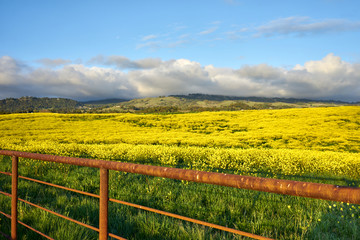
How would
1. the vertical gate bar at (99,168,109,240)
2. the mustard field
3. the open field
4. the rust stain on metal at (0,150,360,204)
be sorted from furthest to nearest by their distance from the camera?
1. the mustard field
2. the open field
3. the vertical gate bar at (99,168,109,240)
4. the rust stain on metal at (0,150,360,204)

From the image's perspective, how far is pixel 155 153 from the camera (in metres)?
12.4

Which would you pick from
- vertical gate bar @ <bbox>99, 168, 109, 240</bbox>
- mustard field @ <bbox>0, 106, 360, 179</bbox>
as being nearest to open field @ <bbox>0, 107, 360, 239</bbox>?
mustard field @ <bbox>0, 106, 360, 179</bbox>

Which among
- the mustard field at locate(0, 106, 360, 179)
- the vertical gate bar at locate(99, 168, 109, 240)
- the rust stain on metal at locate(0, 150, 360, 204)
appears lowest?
the mustard field at locate(0, 106, 360, 179)

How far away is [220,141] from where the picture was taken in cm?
2200

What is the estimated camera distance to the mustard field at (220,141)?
1117 centimetres

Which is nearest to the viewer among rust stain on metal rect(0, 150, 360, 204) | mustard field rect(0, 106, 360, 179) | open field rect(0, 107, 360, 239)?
rust stain on metal rect(0, 150, 360, 204)

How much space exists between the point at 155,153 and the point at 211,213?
7985 mm

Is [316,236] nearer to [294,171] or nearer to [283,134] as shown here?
[294,171]

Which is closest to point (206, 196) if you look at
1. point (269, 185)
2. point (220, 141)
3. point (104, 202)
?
point (104, 202)

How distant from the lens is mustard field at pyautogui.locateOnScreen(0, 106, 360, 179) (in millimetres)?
11172

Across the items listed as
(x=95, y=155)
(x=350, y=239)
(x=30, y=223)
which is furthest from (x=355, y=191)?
(x=95, y=155)

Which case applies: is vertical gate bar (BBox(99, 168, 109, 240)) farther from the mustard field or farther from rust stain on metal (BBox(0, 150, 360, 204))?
the mustard field

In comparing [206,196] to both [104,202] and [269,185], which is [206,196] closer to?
[104,202]

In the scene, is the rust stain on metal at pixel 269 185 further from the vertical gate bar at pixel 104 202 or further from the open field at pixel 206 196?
Answer: the open field at pixel 206 196
